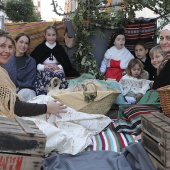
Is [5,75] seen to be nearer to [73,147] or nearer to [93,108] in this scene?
[73,147]

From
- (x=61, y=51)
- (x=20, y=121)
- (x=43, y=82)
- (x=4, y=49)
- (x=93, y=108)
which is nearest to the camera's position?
(x=20, y=121)

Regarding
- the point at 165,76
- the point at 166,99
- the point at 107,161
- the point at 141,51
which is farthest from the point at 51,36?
the point at 166,99

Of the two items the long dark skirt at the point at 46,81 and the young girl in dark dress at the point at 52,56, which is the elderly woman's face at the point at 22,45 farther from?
the long dark skirt at the point at 46,81

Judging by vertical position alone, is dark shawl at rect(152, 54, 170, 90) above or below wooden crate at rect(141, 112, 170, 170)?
above

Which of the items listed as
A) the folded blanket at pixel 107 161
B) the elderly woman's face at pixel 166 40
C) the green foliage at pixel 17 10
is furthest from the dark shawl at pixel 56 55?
the green foliage at pixel 17 10

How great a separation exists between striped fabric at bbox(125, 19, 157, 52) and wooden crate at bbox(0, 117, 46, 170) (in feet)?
13.8

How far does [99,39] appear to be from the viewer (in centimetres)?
603

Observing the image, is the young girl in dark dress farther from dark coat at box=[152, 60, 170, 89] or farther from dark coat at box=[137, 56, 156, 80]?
dark coat at box=[152, 60, 170, 89]

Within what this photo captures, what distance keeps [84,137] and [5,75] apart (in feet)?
3.74

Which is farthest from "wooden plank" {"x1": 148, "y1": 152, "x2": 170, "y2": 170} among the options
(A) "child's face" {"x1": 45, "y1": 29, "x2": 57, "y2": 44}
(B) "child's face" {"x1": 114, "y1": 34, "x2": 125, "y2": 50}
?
(A) "child's face" {"x1": 45, "y1": 29, "x2": 57, "y2": 44}

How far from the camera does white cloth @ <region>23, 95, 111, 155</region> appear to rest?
2917mm

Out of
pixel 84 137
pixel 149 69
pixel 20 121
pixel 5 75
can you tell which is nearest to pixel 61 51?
pixel 149 69

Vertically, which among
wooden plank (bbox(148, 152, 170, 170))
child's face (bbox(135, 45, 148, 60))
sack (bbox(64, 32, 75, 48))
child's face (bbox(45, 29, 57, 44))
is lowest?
wooden plank (bbox(148, 152, 170, 170))

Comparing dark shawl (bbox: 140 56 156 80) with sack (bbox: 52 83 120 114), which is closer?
sack (bbox: 52 83 120 114)
